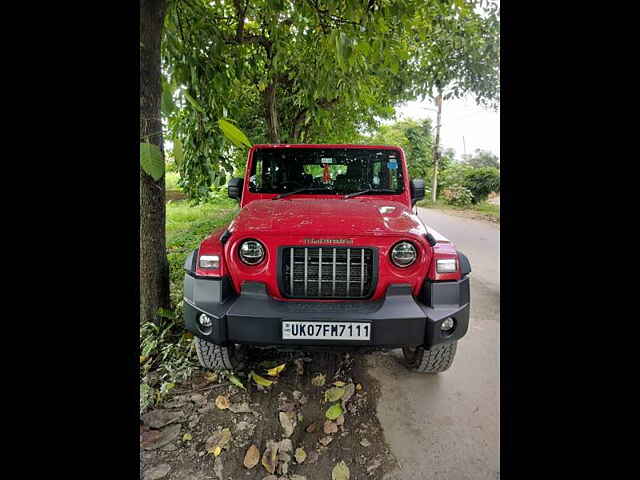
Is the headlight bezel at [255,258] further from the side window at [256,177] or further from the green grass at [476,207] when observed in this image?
the green grass at [476,207]

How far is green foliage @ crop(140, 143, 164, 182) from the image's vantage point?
0.85 m

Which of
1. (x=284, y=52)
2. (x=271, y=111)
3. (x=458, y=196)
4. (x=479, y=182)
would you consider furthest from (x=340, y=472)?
(x=479, y=182)

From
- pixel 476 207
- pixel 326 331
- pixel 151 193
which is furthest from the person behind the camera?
pixel 476 207

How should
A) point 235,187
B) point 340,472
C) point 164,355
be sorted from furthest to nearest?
point 235,187
point 164,355
point 340,472

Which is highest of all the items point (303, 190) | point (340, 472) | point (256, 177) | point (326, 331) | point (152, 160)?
point (256, 177)

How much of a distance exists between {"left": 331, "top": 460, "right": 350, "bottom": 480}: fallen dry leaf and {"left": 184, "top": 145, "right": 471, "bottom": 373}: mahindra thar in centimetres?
61

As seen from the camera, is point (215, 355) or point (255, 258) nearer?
point (255, 258)

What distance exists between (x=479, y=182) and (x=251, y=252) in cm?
1695

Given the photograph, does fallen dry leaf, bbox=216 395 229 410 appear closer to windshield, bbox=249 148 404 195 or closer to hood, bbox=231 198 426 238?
hood, bbox=231 198 426 238

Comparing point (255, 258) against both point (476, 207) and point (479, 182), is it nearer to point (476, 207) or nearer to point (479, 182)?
point (476, 207)

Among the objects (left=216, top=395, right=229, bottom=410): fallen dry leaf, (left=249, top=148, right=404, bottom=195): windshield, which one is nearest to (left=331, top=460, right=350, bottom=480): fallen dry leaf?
(left=216, top=395, right=229, bottom=410): fallen dry leaf

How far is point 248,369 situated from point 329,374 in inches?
25.3

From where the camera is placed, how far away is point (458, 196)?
55.8 feet

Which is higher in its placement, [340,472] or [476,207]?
[476,207]
